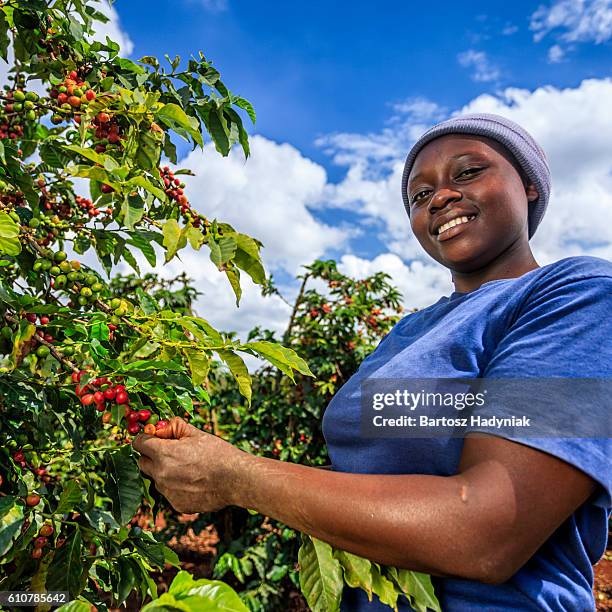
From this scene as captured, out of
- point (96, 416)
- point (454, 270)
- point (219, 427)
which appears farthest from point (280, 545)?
point (454, 270)

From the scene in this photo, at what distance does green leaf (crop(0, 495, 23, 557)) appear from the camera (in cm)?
141

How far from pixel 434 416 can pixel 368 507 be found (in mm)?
272

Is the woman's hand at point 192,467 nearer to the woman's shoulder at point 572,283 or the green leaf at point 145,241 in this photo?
the woman's shoulder at point 572,283

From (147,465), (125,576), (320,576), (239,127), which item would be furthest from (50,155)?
(320,576)

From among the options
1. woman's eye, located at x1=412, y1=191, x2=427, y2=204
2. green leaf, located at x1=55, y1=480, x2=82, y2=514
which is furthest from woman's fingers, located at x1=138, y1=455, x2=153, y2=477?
woman's eye, located at x1=412, y1=191, x2=427, y2=204

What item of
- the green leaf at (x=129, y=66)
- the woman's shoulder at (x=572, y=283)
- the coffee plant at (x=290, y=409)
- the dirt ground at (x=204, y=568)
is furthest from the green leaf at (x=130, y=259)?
the dirt ground at (x=204, y=568)

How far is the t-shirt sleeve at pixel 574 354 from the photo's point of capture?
0.86 metres

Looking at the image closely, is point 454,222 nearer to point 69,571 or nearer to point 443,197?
point 443,197

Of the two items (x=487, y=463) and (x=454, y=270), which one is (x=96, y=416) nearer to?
(x=454, y=270)

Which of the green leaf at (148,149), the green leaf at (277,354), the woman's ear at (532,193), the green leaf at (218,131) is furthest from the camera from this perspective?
the green leaf at (218,131)

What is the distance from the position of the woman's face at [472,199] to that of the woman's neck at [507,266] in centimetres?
2

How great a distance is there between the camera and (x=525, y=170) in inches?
61.4

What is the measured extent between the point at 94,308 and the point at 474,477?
4.97 ft

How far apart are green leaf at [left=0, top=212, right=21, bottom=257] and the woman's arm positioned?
1044 mm
